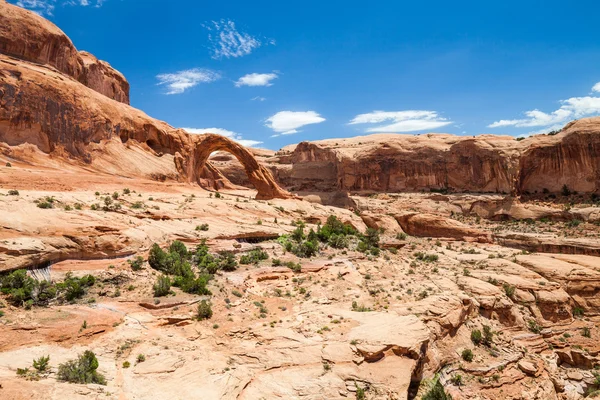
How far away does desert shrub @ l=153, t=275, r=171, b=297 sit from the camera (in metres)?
14.8

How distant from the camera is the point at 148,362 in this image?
10.5m

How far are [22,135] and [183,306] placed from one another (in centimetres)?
1827

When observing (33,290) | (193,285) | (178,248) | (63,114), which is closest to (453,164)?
(178,248)

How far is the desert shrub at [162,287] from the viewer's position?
584 inches

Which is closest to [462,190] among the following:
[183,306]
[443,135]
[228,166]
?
[443,135]

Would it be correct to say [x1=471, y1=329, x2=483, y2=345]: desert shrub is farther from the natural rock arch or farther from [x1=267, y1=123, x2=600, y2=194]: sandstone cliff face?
[x1=267, y1=123, x2=600, y2=194]: sandstone cliff face

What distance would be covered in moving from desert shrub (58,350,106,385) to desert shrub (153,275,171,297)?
5.13 metres

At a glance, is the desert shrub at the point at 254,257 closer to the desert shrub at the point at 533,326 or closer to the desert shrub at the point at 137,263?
the desert shrub at the point at 137,263

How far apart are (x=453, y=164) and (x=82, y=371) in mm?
50665

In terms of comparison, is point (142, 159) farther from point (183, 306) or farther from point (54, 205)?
point (183, 306)

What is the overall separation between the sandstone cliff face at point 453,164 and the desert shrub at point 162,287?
40.9 metres

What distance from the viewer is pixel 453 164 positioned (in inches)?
2019

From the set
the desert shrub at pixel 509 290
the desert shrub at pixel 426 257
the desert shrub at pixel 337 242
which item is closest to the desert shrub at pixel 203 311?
the desert shrub at pixel 337 242

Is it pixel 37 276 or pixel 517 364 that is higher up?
pixel 37 276
